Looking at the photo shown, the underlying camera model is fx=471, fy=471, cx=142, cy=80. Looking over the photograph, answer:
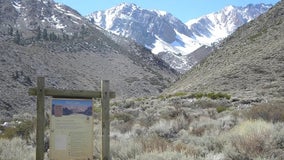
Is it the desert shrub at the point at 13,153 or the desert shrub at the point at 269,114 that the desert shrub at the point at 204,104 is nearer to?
the desert shrub at the point at 269,114

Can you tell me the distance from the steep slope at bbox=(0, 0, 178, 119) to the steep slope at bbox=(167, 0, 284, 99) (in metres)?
20.4

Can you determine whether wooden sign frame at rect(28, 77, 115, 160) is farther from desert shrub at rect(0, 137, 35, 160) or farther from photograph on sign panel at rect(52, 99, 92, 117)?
desert shrub at rect(0, 137, 35, 160)

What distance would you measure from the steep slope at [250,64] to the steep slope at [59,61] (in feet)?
66.8

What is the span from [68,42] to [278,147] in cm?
9811

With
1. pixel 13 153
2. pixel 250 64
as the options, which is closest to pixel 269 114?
pixel 13 153

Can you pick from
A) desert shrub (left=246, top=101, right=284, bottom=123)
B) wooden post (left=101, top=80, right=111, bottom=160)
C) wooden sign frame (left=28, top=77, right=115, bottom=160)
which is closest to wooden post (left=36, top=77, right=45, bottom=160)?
wooden sign frame (left=28, top=77, right=115, bottom=160)

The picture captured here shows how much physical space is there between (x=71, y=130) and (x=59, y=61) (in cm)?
8024

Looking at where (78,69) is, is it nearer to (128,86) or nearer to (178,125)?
(128,86)

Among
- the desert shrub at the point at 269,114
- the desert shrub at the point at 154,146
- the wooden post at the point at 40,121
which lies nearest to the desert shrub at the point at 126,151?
the desert shrub at the point at 154,146

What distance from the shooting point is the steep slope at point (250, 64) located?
3619cm

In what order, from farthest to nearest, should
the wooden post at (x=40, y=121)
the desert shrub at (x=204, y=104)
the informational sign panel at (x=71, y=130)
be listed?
the desert shrub at (x=204, y=104)
the wooden post at (x=40, y=121)
the informational sign panel at (x=71, y=130)

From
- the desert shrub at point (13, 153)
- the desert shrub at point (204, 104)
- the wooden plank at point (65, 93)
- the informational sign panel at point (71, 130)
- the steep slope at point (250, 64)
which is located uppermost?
the steep slope at point (250, 64)

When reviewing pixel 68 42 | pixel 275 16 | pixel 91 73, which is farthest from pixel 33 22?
pixel 275 16

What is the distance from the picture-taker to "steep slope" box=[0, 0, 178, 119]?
209 ft
